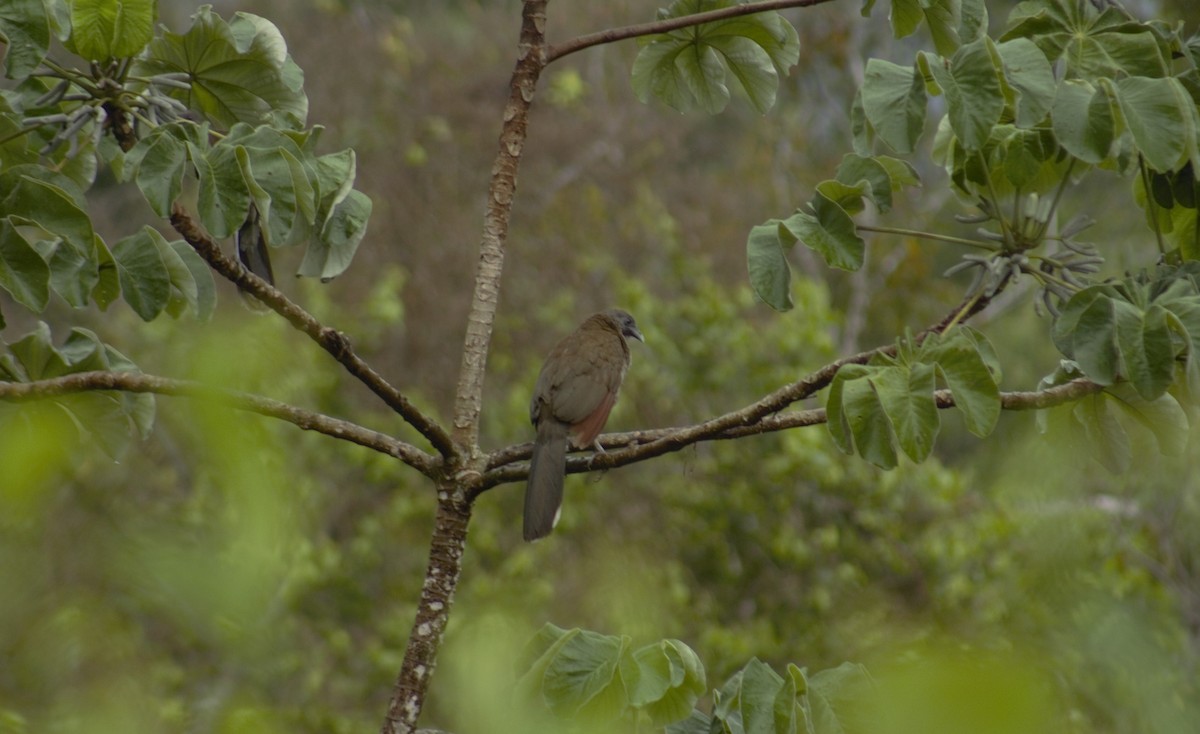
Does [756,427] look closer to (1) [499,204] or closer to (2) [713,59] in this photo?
(1) [499,204]

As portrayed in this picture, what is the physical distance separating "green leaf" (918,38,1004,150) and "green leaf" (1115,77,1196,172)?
0.56ft

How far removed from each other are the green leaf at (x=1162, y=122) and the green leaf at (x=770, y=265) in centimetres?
54

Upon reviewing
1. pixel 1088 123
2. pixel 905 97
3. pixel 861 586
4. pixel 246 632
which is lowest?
pixel 246 632

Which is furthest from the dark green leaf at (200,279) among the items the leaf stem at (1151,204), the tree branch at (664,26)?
the leaf stem at (1151,204)

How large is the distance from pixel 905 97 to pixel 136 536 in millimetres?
1350

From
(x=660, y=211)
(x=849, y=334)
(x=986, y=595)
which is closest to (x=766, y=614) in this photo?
(x=986, y=595)

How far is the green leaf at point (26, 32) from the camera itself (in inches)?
68.6

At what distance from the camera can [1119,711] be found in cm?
125

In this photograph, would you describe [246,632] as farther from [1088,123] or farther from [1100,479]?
[1100,479]

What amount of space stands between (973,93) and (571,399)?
2175mm

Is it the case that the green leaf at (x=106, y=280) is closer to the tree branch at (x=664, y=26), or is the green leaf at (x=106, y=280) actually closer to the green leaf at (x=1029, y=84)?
the tree branch at (x=664, y=26)

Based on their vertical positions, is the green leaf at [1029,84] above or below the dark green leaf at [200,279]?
below

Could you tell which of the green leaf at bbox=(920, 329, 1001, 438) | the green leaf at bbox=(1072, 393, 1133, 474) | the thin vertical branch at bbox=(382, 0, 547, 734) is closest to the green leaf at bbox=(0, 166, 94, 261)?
the thin vertical branch at bbox=(382, 0, 547, 734)

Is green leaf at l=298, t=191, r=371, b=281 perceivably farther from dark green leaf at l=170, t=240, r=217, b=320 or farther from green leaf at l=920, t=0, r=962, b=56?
green leaf at l=920, t=0, r=962, b=56
